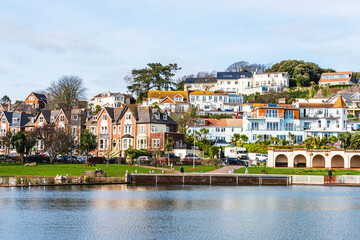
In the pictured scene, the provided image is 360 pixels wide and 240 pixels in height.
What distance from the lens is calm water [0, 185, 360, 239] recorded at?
41562 mm

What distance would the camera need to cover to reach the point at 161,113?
4082 inches

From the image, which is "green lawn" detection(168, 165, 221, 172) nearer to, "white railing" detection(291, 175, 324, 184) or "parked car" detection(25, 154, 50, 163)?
"white railing" detection(291, 175, 324, 184)

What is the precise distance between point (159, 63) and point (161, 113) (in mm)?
53631

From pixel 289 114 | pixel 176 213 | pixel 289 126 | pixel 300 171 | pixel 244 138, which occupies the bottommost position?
pixel 176 213

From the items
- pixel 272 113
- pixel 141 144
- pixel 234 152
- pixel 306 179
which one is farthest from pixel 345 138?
pixel 141 144

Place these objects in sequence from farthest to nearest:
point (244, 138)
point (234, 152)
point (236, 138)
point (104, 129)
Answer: point (236, 138) < point (244, 138) < point (104, 129) < point (234, 152)

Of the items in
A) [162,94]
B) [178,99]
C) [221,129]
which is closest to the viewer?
[221,129]

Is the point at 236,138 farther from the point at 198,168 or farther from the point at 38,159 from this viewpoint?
the point at 38,159

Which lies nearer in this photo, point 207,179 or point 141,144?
point 207,179

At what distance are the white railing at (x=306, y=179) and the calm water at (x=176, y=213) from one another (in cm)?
634

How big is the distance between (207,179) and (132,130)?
30.7 metres

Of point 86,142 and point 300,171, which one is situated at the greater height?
point 86,142

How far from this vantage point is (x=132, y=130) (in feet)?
332

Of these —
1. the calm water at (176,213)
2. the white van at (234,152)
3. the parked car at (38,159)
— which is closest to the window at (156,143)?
the white van at (234,152)
